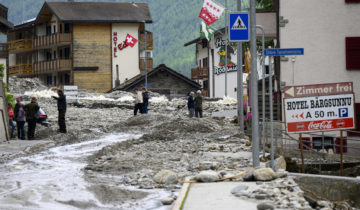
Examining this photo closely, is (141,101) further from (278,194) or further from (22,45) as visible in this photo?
(22,45)

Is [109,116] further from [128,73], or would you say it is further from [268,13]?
[128,73]

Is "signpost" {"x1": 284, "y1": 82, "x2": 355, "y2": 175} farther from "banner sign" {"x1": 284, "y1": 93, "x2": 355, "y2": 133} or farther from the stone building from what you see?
the stone building

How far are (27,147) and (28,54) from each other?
63.8 meters

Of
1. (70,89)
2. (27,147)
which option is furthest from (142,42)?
(27,147)

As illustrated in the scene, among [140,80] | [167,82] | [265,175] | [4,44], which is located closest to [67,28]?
[140,80]

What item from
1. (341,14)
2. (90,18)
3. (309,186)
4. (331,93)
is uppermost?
(90,18)

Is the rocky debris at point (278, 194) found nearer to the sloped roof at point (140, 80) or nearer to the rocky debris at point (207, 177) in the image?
the rocky debris at point (207, 177)

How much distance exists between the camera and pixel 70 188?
40.7 ft

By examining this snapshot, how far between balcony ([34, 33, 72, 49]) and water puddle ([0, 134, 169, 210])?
5652cm

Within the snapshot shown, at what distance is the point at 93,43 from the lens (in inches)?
2931

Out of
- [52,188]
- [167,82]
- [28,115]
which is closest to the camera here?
[52,188]

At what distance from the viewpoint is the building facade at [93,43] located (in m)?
73.9

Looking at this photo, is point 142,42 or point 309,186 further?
point 142,42

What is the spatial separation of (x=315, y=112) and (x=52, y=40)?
209ft
